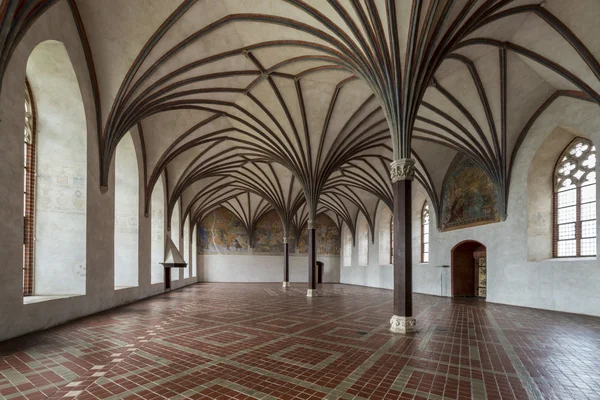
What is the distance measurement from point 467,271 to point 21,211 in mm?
19697

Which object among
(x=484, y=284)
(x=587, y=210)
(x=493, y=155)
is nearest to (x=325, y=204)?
(x=484, y=284)

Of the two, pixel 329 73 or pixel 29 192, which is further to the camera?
pixel 329 73

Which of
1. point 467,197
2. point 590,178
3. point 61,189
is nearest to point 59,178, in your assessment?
point 61,189

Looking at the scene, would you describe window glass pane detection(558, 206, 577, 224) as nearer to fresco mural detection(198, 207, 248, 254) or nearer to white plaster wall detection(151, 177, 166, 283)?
white plaster wall detection(151, 177, 166, 283)

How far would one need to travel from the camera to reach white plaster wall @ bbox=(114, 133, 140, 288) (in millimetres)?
15664

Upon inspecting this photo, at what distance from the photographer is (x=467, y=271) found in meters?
19.6

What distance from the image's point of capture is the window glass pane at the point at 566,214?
13820 mm

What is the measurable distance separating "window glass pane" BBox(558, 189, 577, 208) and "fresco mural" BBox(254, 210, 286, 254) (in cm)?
2522

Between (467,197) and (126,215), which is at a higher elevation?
(467,197)

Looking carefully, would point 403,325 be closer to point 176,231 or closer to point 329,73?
point 329,73

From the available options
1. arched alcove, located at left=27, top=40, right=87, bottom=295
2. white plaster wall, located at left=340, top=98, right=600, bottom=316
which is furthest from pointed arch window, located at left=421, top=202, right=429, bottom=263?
arched alcove, located at left=27, top=40, right=87, bottom=295

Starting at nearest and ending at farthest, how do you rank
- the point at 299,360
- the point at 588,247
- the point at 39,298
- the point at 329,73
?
the point at 299,360, the point at 39,298, the point at 588,247, the point at 329,73

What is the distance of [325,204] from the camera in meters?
33.8

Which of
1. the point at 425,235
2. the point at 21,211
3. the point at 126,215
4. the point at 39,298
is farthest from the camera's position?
the point at 425,235
